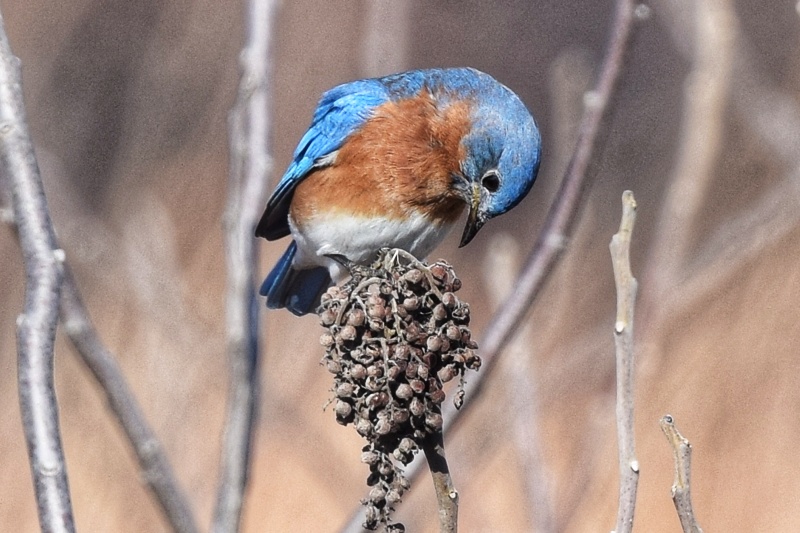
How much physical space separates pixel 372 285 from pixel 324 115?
164cm

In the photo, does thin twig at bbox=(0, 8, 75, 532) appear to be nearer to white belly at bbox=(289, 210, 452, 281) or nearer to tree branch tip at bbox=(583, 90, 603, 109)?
tree branch tip at bbox=(583, 90, 603, 109)

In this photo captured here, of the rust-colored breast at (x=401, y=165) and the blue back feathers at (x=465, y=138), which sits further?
the rust-colored breast at (x=401, y=165)

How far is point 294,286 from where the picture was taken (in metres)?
3.34

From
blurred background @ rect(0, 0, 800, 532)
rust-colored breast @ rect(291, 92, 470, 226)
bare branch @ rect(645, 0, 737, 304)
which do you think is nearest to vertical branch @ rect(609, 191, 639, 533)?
bare branch @ rect(645, 0, 737, 304)

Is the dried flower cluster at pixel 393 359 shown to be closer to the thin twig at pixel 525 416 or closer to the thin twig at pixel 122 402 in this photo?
the thin twig at pixel 122 402

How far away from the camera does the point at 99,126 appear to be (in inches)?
179

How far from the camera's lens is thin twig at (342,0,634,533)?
1.87m

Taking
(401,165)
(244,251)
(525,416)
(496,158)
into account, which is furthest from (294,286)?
(244,251)

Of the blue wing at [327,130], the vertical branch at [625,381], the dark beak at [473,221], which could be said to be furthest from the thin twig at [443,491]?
the blue wing at [327,130]

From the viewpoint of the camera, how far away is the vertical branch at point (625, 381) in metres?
1.35

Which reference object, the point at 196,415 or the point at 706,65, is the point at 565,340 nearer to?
the point at 196,415

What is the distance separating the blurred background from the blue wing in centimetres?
37

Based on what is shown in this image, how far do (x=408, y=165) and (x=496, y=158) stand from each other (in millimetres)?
272

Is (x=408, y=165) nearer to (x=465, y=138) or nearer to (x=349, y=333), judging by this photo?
(x=465, y=138)
